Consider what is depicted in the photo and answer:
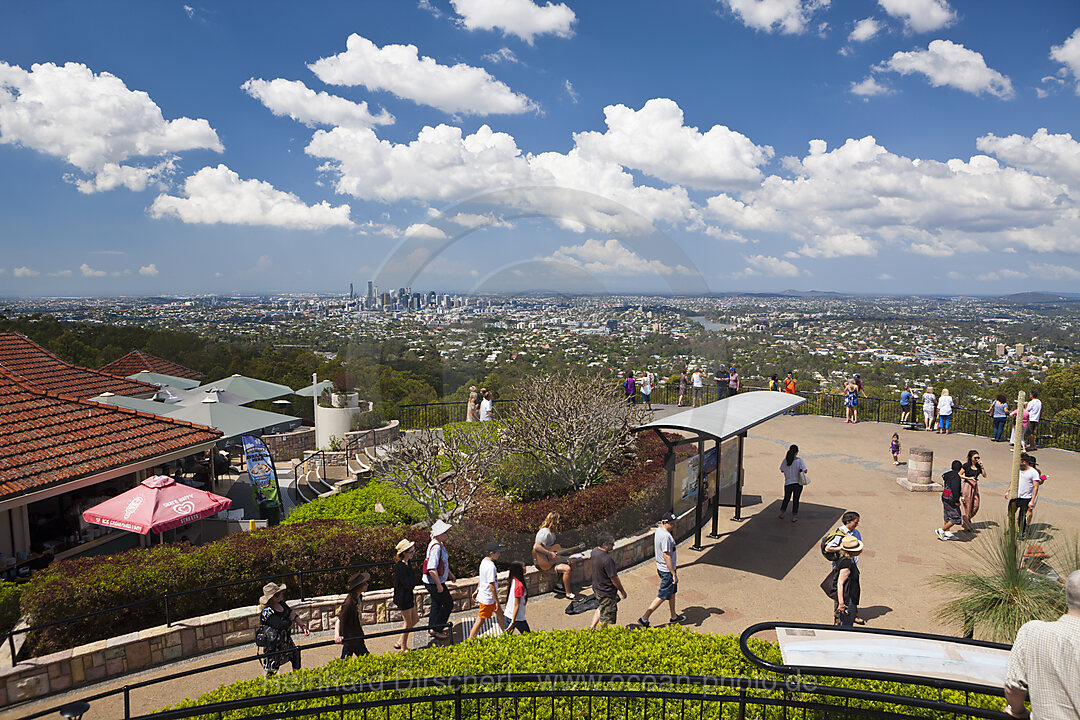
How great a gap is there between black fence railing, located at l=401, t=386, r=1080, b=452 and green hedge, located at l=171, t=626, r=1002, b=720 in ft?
44.1

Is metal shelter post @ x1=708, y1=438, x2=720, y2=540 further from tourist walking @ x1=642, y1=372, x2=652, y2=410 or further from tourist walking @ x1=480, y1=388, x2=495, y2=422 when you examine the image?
tourist walking @ x1=642, y1=372, x2=652, y2=410

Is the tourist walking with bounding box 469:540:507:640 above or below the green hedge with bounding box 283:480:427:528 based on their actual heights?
above

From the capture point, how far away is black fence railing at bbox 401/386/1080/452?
18.9m

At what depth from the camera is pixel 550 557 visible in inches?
333

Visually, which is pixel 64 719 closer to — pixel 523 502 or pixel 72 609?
pixel 72 609

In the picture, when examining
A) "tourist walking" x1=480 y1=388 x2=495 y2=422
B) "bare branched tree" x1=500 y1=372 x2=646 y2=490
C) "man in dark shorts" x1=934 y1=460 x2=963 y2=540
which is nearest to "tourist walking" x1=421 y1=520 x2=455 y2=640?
"bare branched tree" x1=500 y1=372 x2=646 y2=490

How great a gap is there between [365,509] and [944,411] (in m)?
17.6

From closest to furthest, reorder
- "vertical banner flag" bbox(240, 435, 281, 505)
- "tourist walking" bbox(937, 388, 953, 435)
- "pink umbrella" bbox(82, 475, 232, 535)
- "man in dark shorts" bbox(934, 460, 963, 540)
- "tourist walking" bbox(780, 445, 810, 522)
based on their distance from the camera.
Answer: "pink umbrella" bbox(82, 475, 232, 535)
"man in dark shorts" bbox(934, 460, 963, 540)
"tourist walking" bbox(780, 445, 810, 522)
"vertical banner flag" bbox(240, 435, 281, 505)
"tourist walking" bbox(937, 388, 953, 435)

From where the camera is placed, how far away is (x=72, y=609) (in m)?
7.36

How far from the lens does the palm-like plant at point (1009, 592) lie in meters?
6.04

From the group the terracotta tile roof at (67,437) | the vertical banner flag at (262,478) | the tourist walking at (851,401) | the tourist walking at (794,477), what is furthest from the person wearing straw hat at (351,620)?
the tourist walking at (851,401)

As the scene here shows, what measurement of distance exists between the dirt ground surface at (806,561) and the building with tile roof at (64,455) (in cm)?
450

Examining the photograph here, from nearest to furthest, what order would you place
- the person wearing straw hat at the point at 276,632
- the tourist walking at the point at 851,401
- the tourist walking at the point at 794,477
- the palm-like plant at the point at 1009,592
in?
the palm-like plant at the point at 1009,592, the person wearing straw hat at the point at 276,632, the tourist walking at the point at 794,477, the tourist walking at the point at 851,401

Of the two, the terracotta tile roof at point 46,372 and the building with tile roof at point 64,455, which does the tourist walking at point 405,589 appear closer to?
the building with tile roof at point 64,455
